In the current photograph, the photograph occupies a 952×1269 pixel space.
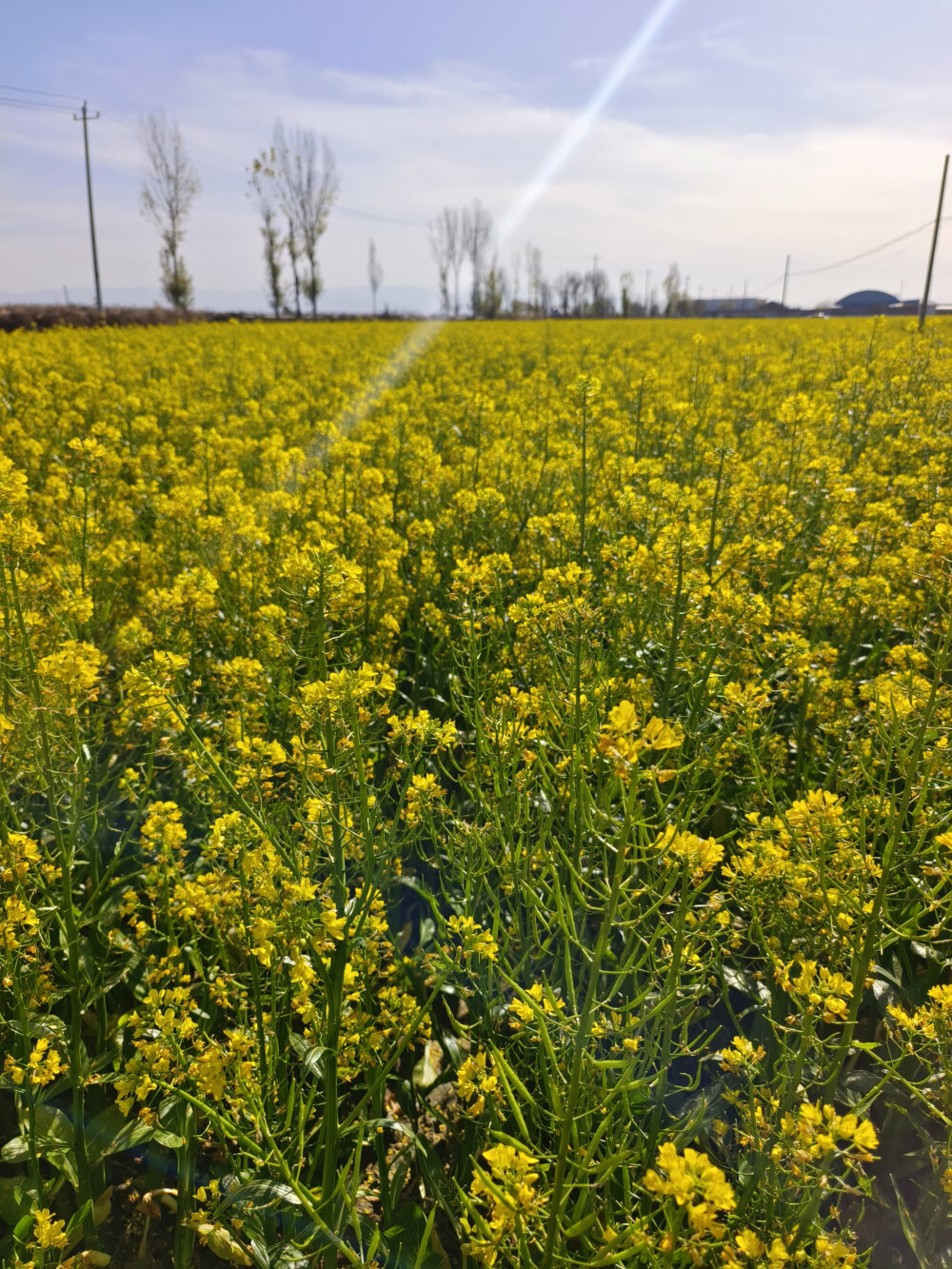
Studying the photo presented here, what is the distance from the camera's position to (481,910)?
2580mm

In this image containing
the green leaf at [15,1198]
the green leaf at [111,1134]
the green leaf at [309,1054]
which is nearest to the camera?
the green leaf at [309,1054]

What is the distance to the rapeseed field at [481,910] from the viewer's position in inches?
63.4

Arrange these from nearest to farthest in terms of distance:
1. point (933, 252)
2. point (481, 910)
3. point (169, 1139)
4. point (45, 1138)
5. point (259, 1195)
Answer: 1. point (259, 1195)
2. point (169, 1139)
3. point (45, 1138)
4. point (481, 910)
5. point (933, 252)

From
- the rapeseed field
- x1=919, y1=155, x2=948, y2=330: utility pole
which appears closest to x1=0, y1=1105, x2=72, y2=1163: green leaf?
the rapeseed field

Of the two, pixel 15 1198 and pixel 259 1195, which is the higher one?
pixel 259 1195

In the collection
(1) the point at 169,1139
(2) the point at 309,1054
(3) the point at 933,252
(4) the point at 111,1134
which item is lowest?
(4) the point at 111,1134

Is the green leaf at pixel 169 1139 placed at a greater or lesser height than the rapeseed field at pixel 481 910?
lesser

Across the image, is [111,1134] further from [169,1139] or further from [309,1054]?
[309,1054]

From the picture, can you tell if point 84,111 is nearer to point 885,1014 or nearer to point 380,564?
point 380,564

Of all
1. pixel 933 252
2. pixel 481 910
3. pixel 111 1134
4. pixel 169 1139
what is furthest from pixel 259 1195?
pixel 933 252

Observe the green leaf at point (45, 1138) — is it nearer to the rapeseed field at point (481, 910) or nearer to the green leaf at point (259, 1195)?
the rapeseed field at point (481, 910)

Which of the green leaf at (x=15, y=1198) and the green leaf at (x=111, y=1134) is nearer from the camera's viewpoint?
the green leaf at (x=15, y=1198)

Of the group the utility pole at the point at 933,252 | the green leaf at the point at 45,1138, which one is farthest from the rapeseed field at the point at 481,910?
the utility pole at the point at 933,252

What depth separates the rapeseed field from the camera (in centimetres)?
161
